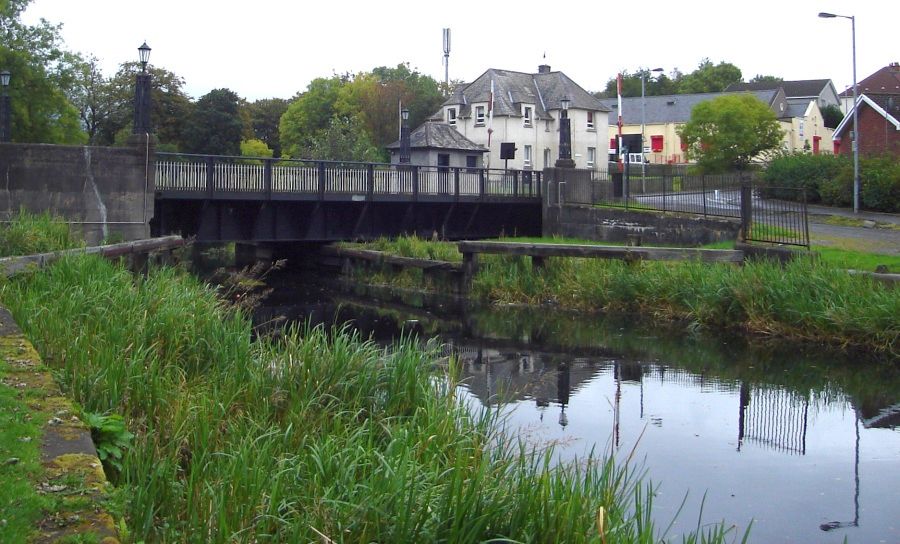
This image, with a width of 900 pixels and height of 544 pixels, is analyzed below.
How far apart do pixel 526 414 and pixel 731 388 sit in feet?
12.4

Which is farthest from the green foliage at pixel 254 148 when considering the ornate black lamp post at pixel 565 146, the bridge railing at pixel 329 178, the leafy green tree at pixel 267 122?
the ornate black lamp post at pixel 565 146

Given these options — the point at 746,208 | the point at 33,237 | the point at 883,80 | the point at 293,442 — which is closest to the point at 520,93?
the point at 883,80

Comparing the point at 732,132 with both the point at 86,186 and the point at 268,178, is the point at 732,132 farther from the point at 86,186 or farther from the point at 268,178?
the point at 86,186

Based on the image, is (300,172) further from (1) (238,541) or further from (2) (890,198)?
(1) (238,541)

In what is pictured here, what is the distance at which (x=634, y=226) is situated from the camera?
94.2 feet

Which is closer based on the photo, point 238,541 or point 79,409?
point 238,541

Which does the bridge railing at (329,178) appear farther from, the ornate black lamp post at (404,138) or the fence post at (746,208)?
the fence post at (746,208)

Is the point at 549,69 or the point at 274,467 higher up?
the point at 549,69

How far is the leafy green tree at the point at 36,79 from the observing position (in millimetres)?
46688

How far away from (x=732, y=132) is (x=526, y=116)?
13.3 m

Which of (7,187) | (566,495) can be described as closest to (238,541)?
(566,495)

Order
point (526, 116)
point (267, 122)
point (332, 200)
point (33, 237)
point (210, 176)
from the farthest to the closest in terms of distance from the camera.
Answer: point (267, 122), point (526, 116), point (332, 200), point (210, 176), point (33, 237)

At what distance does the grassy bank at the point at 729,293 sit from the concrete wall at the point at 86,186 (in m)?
8.46

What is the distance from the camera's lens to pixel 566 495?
6.09 metres
